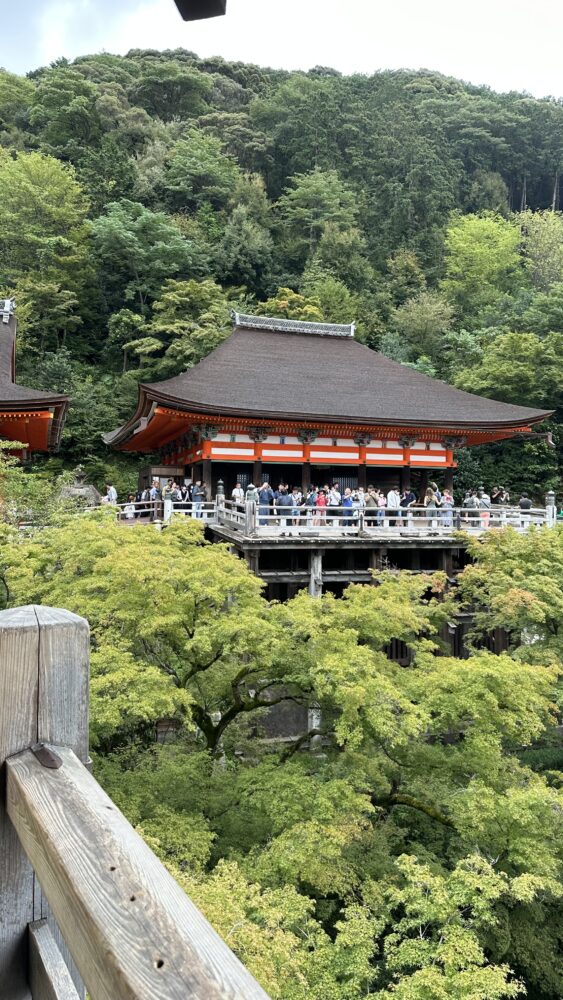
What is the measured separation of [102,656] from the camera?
6816 millimetres

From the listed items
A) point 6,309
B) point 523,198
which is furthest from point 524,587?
point 523,198

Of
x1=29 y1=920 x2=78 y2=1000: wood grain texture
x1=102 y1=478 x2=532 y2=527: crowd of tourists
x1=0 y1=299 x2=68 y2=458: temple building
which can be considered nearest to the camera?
x1=29 y1=920 x2=78 y2=1000: wood grain texture

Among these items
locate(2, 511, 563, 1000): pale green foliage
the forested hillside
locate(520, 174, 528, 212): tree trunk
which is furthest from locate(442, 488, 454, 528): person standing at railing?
locate(520, 174, 528, 212): tree trunk

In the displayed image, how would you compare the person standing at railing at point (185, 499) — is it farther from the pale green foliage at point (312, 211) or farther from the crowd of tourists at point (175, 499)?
the pale green foliage at point (312, 211)

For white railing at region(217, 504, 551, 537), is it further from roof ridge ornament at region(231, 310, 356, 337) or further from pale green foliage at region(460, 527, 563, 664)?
roof ridge ornament at region(231, 310, 356, 337)

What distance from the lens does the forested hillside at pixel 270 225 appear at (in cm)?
2692

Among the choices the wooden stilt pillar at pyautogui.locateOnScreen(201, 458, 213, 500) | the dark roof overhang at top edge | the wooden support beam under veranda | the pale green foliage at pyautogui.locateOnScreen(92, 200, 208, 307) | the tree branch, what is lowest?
the tree branch

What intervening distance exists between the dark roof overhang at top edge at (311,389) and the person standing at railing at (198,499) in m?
2.04

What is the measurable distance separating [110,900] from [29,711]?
400 millimetres

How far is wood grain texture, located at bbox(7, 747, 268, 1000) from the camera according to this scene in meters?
0.64

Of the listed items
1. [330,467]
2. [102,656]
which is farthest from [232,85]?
[102,656]

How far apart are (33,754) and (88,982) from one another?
1.36 feet

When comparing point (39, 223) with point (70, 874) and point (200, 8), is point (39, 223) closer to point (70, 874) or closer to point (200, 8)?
point (200, 8)

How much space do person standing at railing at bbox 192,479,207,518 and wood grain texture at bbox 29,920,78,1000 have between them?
1320 centimetres
